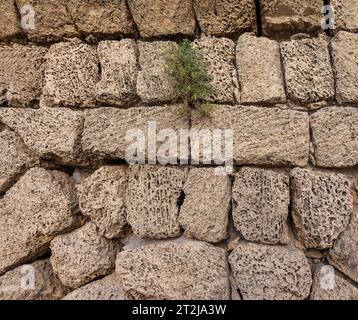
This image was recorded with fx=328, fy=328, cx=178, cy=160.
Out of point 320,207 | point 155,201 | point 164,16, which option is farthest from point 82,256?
point 164,16

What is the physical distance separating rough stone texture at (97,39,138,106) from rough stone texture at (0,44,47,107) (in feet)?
1.26

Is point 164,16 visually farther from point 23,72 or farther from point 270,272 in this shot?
point 270,272

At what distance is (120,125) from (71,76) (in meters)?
0.40

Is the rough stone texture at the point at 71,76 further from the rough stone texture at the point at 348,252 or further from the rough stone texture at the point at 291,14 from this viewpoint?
the rough stone texture at the point at 348,252

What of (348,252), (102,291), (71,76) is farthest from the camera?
(71,76)

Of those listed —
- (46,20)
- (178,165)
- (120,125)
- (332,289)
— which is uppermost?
(46,20)

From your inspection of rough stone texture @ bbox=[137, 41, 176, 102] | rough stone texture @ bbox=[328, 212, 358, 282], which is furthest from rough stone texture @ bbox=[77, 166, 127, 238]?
rough stone texture @ bbox=[328, 212, 358, 282]

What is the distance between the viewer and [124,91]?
5.64 feet

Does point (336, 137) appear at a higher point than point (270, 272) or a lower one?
higher

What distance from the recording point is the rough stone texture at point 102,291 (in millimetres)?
1684

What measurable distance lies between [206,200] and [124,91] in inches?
27.9

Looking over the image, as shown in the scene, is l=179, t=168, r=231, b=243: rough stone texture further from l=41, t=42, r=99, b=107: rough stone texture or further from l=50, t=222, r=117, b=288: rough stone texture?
A: l=41, t=42, r=99, b=107: rough stone texture

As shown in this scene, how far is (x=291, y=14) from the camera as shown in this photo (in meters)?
1.68

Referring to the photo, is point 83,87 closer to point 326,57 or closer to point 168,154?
point 168,154
